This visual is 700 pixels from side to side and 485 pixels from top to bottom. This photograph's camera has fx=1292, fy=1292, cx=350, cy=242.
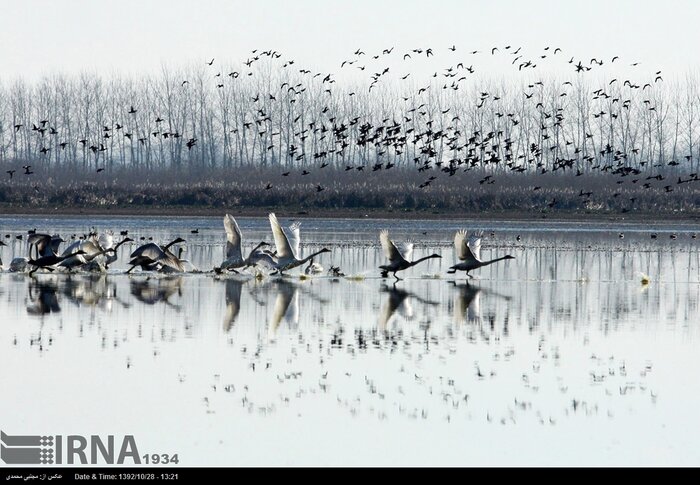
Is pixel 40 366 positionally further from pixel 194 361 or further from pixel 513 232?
pixel 513 232

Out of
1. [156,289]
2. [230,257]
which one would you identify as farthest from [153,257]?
[156,289]

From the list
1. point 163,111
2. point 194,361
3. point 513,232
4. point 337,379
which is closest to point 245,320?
point 194,361

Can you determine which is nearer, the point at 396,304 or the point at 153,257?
the point at 396,304

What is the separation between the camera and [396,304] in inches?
831

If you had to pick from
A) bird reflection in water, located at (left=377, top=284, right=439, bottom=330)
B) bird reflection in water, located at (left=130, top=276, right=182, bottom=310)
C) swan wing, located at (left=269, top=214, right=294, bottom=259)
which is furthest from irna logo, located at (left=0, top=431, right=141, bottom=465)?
swan wing, located at (left=269, top=214, right=294, bottom=259)

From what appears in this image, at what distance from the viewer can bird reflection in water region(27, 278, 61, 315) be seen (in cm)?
1923

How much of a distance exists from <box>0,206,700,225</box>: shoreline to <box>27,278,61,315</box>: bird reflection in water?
35760 mm

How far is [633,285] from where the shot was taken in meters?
25.6

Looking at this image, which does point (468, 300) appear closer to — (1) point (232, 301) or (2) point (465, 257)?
(1) point (232, 301)

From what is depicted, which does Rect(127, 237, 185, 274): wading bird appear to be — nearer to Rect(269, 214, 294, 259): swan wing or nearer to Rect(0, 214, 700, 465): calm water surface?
Rect(0, 214, 700, 465): calm water surface

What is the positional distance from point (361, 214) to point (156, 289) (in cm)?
3868

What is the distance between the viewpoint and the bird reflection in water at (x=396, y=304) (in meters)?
18.8

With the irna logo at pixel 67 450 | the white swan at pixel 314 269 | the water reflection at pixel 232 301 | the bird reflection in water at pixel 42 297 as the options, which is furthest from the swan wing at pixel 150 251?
the irna logo at pixel 67 450

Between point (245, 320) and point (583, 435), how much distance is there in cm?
784
